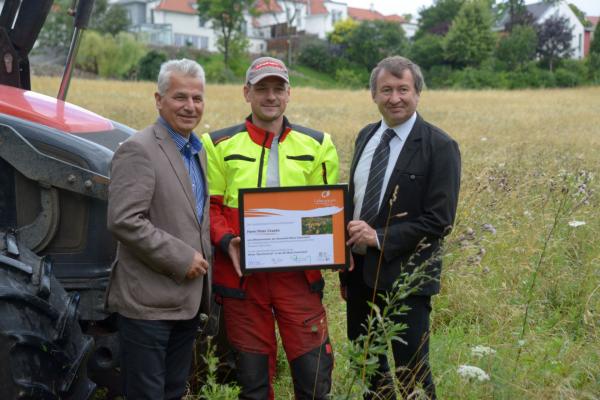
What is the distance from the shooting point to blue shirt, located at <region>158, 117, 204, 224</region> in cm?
283

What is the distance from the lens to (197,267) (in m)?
2.70

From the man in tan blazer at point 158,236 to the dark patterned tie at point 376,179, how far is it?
0.73m

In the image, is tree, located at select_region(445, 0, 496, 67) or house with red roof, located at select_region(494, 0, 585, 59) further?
house with red roof, located at select_region(494, 0, 585, 59)

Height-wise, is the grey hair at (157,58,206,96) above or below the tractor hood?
above

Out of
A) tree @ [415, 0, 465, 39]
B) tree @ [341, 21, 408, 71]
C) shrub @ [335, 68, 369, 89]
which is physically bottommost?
shrub @ [335, 68, 369, 89]

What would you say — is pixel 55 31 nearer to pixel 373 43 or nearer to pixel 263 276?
pixel 373 43

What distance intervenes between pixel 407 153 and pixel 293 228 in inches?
23.3

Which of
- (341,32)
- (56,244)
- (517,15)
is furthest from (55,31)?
(56,244)

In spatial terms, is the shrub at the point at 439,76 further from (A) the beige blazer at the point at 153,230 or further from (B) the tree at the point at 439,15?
(A) the beige blazer at the point at 153,230

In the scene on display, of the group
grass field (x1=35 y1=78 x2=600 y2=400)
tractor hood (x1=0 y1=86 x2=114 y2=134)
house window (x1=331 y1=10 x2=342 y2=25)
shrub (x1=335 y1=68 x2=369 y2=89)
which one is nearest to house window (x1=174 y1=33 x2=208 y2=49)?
house window (x1=331 y1=10 x2=342 y2=25)

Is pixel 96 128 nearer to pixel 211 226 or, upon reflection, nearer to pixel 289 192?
pixel 211 226

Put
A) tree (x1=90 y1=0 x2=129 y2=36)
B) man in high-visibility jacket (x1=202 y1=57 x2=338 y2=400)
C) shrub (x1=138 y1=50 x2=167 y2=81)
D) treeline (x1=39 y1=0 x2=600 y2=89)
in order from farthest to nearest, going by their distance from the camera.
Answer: tree (x1=90 y1=0 x2=129 y2=36)
treeline (x1=39 y1=0 x2=600 y2=89)
shrub (x1=138 y1=50 x2=167 y2=81)
man in high-visibility jacket (x1=202 y1=57 x2=338 y2=400)

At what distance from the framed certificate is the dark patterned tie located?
0.16 metres

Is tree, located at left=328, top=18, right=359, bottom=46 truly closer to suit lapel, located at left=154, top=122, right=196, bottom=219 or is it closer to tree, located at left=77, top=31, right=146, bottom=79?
tree, located at left=77, top=31, right=146, bottom=79
